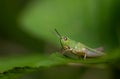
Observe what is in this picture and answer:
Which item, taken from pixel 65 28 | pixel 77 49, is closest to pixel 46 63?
pixel 77 49

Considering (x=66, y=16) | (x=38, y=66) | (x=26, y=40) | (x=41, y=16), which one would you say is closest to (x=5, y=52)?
(x=26, y=40)

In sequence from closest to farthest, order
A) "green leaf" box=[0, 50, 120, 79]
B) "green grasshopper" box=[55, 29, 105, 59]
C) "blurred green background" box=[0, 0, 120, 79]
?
"green leaf" box=[0, 50, 120, 79] → "green grasshopper" box=[55, 29, 105, 59] → "blurred green background" box=[0, 0, 120, 79]

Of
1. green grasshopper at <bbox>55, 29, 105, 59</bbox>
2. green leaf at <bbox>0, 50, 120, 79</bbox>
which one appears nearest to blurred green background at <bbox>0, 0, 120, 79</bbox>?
green grasshopper at <bbox>55, 29, 105, 59</bbox>

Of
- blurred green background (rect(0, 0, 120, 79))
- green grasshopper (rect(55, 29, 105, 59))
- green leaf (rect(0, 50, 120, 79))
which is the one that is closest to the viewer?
green leaf (rect(0, 50, 120, 79))

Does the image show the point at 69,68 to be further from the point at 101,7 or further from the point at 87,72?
the point at 101,7

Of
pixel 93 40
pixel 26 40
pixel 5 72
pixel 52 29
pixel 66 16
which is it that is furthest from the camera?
pixel 26 40

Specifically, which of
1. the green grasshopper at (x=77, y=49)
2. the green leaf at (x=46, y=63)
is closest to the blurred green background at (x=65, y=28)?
the green grasshopper at (x=77, y=49)

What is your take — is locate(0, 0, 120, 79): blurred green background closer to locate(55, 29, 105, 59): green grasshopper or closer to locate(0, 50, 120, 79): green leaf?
locate(55, 29, 105, 59): green grasshopper

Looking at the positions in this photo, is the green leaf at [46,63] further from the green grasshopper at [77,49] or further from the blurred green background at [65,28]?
the blurred green background at [65,28]
